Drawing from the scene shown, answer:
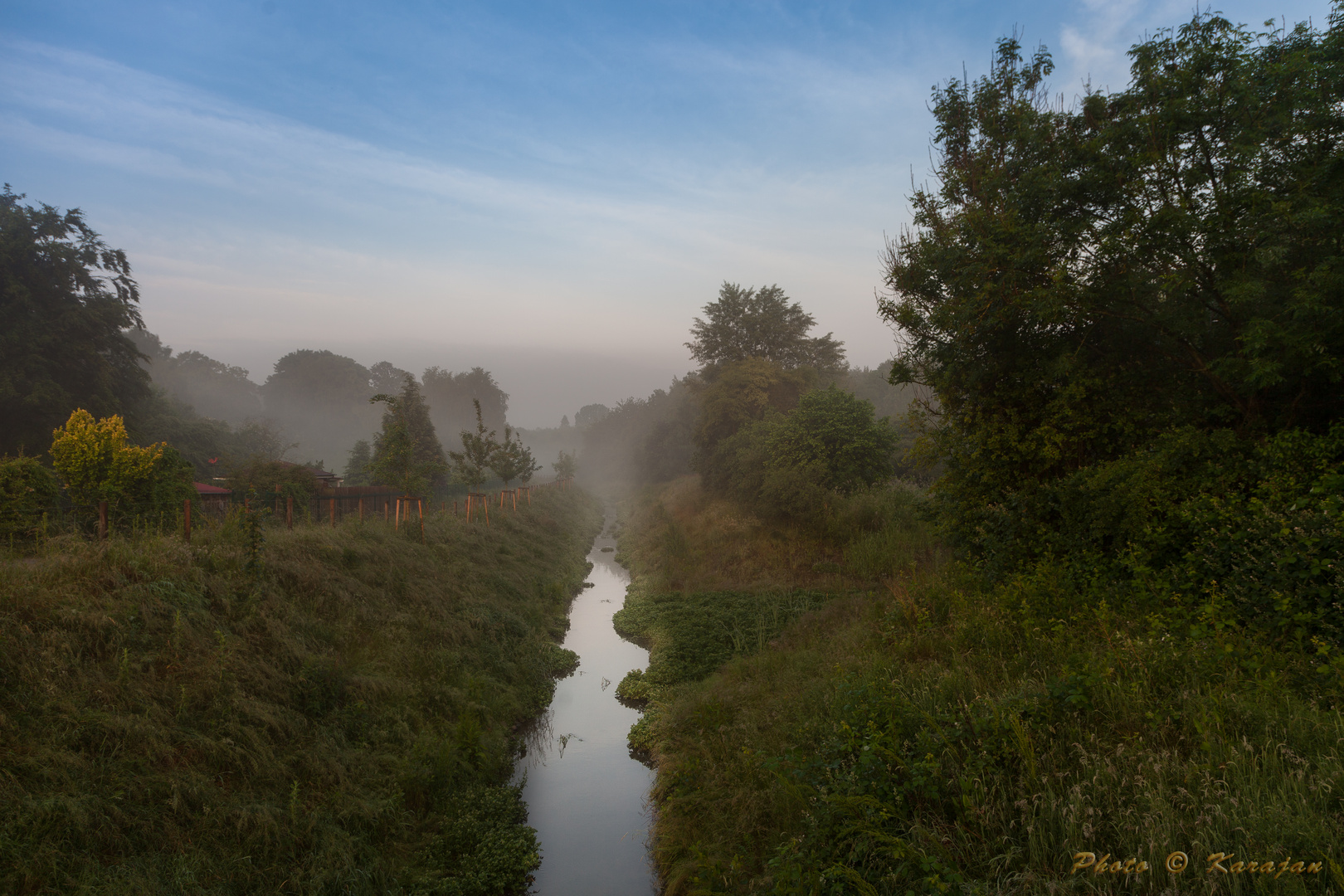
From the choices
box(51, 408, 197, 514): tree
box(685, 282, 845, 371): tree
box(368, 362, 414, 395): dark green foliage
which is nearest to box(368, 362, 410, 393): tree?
box(368, 362, 414, 395): dark green foliage

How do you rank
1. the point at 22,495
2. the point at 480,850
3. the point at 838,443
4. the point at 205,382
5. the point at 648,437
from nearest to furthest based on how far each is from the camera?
the point at 480,850
the point at 22,495
the point at 838,443
the point at 648,437
the point at 205,382

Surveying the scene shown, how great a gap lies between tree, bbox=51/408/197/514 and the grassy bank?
10.8m

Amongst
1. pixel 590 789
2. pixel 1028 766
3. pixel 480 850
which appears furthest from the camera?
pixel 590 789

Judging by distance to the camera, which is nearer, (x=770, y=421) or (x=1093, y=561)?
→ (x=1093, y=561)

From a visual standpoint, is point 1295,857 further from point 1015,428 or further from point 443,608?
point 443,608

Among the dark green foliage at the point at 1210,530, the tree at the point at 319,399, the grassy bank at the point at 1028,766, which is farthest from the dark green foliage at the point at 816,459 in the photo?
the tree at the point at 319,399

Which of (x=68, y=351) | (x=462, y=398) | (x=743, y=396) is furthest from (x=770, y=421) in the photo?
(x=462, y=398)

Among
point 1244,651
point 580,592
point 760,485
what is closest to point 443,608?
point 580,592

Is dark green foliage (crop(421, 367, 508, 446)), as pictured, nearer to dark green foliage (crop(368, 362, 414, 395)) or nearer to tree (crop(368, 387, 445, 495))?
dark green foliage (crop(368, 362, 414, 395))

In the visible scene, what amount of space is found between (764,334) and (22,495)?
109 ft

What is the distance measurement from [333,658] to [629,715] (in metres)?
4.90

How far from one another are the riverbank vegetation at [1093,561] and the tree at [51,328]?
1164 inches

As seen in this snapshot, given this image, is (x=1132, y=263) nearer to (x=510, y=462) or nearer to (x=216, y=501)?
(x=216, y=501)

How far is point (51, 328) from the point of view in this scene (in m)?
24.8
